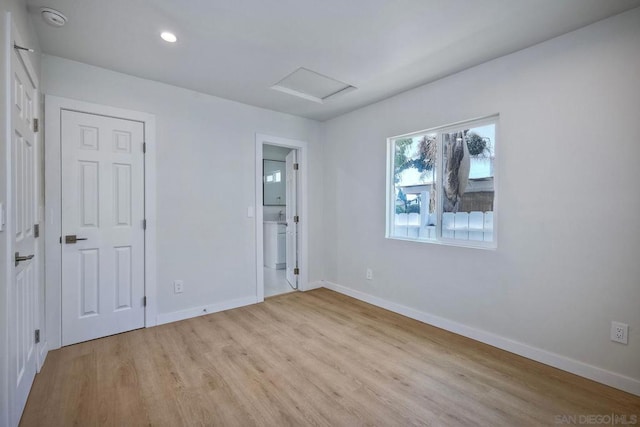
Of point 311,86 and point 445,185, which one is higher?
point 311,86

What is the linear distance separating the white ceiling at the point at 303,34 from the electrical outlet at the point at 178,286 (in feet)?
7.02

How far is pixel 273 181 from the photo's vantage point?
6.15 metres

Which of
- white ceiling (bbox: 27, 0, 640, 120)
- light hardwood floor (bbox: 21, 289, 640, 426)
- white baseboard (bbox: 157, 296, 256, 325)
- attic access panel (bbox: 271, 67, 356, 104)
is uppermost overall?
attic access panel (bbox: 271, 67, 356, 104)

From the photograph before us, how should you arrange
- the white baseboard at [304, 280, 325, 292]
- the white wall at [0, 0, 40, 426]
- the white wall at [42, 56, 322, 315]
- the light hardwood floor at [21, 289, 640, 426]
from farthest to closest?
1. the white baseboard at [304, 280, 325, 292]
2. the white wall at [42, 56, 322, 315]
3. the light hardwood floor at [21, 289, 640, 426]
4. the white wall at [0, 0, 40, 426]

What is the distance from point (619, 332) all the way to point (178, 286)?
3.80 meters

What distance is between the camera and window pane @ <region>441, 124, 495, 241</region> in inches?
106

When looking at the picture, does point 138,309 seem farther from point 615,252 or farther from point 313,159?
point 615,252

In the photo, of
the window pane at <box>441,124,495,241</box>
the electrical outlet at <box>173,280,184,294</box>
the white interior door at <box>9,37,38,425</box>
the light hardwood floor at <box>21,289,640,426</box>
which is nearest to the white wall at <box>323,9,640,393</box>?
the window pane at <box>441,124,495,241</box>

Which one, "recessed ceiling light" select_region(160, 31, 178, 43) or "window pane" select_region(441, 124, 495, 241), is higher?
"recessed ceiling light" select_region(160, 31, 178, 43)

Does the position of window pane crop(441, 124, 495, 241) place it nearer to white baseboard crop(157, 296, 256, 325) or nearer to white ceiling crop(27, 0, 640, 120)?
white ceiling crop(27, 0, 640, 120)

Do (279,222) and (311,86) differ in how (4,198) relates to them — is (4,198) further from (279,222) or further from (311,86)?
(279,222)

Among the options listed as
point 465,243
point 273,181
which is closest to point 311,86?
point 465,243

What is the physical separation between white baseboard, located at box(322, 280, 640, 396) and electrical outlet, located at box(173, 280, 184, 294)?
233 cm

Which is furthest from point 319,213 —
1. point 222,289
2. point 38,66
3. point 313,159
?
point 38,66
